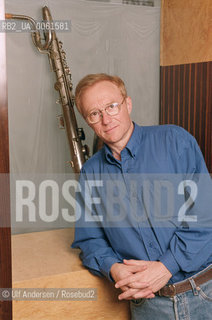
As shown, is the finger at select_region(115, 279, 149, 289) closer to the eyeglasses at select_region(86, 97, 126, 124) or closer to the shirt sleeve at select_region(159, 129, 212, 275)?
the shirt sleeve at select_region(159, 129, 212, 275)

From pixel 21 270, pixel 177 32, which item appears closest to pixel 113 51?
pixel 177 32

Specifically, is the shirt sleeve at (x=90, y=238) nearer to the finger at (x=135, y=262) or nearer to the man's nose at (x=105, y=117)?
the finger at (x=135, y=262)

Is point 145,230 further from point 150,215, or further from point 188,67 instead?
point 188,67

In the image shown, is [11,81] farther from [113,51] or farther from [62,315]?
[62,315]

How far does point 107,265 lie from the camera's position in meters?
1.24

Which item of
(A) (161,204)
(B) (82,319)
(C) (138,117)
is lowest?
(B) (82,319)

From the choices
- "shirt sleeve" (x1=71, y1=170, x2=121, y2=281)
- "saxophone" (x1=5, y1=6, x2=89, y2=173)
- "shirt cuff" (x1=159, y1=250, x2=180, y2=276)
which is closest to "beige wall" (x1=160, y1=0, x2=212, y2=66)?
"saxophone" (x1=5, y1=6, x2=89, y2=173)

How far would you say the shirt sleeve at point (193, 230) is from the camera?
117cm

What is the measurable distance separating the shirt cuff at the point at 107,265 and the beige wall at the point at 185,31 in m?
0.89

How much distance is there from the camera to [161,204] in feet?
4.06

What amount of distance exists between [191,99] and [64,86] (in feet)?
1.78

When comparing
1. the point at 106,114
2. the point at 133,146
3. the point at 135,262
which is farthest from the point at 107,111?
the point at 135,262

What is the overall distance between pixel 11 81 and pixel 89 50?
371 millimetres

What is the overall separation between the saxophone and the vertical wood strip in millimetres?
470
